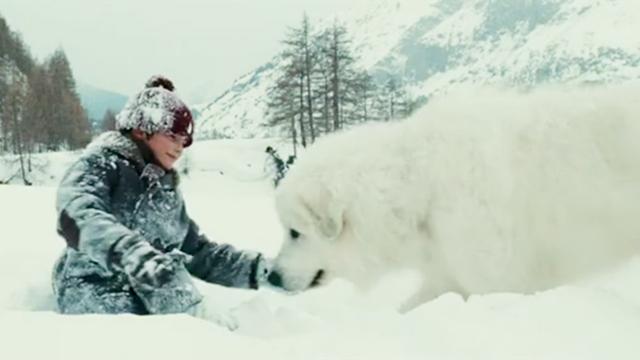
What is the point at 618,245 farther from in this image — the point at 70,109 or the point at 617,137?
the point at 70,109

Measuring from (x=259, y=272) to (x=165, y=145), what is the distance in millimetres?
1018

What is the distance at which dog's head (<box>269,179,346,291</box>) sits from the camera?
4141 mm

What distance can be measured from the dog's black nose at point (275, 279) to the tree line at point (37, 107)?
145 ft

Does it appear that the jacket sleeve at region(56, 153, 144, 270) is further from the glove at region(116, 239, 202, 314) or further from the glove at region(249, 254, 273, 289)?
the glove at region(249, 254, 273, 289)

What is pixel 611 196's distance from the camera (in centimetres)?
433

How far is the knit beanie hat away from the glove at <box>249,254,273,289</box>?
3.13 feet

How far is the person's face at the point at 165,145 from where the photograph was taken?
3.79m

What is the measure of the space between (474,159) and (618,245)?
4.05 feet

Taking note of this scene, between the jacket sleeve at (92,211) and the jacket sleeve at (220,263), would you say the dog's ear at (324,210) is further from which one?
the jacket sleeve at (92,211)

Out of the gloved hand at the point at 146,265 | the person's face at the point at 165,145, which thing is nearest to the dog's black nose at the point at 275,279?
the person's face at the point at 165,145

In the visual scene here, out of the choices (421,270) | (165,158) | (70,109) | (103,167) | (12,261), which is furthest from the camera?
(70,109)

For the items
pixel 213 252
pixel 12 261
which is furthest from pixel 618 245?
pixel 12 261

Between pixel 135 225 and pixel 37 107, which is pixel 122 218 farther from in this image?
pixel 37 107

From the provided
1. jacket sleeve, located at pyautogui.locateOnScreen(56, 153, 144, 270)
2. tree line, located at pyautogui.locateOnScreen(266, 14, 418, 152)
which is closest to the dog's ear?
jacket sleeve, located at pyautogui.locateOnScreen(56, 153, 144, 270)
